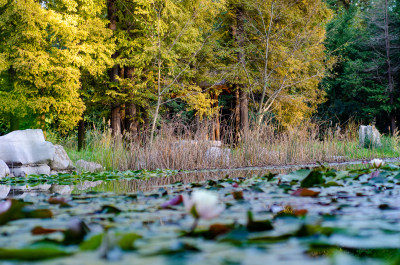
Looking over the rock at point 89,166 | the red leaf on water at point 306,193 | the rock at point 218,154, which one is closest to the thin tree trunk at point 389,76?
the rock at point 218,154

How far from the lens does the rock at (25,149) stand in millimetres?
7031

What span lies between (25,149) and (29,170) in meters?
0.45

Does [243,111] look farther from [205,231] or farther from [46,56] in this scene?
[205,231]

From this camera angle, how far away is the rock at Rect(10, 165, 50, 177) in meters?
6.89

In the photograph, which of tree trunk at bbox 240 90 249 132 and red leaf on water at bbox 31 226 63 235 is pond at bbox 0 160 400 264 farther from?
tree trunk at bbox 240 90 249 132

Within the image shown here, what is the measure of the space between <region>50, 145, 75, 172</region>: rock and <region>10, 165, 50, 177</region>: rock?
27 centimetres

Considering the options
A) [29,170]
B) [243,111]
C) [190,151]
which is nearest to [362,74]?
[243,111]

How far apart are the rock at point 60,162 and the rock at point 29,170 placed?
270 mm

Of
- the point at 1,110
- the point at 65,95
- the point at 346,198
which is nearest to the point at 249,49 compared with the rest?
the point at 65,95

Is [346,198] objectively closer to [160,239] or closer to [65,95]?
[160,239]

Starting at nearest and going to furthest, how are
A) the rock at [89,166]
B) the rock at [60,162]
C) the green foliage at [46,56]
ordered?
the rock at [89,166] → the rock at [60,162] → the green foliage at [46,56]

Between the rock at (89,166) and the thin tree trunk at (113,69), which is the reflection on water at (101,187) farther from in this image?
the thin tree trunk at (113,69)

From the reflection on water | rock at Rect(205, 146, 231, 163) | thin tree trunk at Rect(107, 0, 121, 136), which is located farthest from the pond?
thin tree trunk at Rect(107, 0, 121, 136)

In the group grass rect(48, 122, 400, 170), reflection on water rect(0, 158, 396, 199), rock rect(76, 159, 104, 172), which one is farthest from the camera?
rock rect(76, 159, 104, 172)
